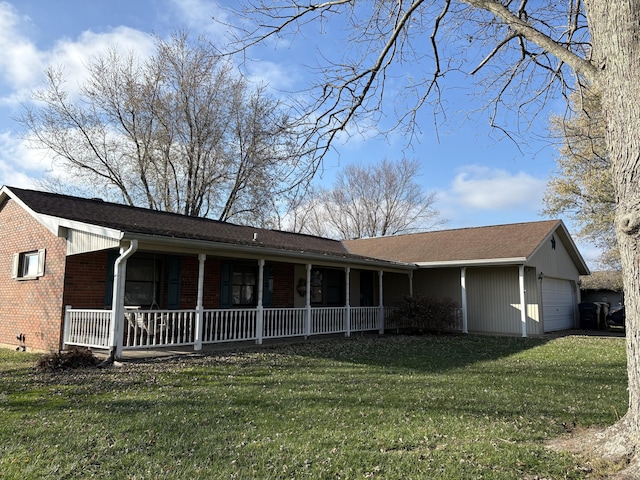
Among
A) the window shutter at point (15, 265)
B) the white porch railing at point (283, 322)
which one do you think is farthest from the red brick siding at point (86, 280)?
the white porch railing at point (283, 322)

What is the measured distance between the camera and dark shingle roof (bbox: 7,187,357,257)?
9.87 metres

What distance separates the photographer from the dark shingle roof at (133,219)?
987 cm

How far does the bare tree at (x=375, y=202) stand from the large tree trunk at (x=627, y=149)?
33119mm

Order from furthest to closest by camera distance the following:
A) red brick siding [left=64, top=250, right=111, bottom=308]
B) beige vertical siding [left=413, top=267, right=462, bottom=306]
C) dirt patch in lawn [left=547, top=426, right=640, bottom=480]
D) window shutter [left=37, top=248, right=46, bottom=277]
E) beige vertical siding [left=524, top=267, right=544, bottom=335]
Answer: beige vertical siding [left=413, top=267, right=462, bottom=306]
beige vertical siding [left=524, top=267, right=544, bottom=335]
window shutter [left=37, top=248, right=46, bottom=277]
red brick siding [left=64, top=250, right=111, bottom=308]
dirt patch in lawn [left=547, top=426, right=640, bottom=480]

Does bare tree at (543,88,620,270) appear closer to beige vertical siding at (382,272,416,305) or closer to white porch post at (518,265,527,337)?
white porch post at (518,265,527,337)

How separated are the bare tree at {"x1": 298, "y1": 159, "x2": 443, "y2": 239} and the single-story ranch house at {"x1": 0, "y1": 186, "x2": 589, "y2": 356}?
56.5ft

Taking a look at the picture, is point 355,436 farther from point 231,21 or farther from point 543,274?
point 543,274

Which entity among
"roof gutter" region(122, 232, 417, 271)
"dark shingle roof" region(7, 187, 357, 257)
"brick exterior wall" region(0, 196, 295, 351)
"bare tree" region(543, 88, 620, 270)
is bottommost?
"brick exterior wall" region(0, 196, 295, 351)

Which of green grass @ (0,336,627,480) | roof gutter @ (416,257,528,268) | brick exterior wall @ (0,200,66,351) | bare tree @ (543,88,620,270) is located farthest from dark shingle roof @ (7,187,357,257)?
bare tree @ (543,88,620,270)

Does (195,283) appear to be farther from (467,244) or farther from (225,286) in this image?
(467,244)

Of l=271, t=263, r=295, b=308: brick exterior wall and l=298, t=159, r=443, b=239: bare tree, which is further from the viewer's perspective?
l=298, t=159, r=443, b=239: bare tree

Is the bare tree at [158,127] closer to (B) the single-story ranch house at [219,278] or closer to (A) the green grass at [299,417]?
(B) the single-story ranch house at [219,278]

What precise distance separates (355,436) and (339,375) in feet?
10.8

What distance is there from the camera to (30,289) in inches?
423
